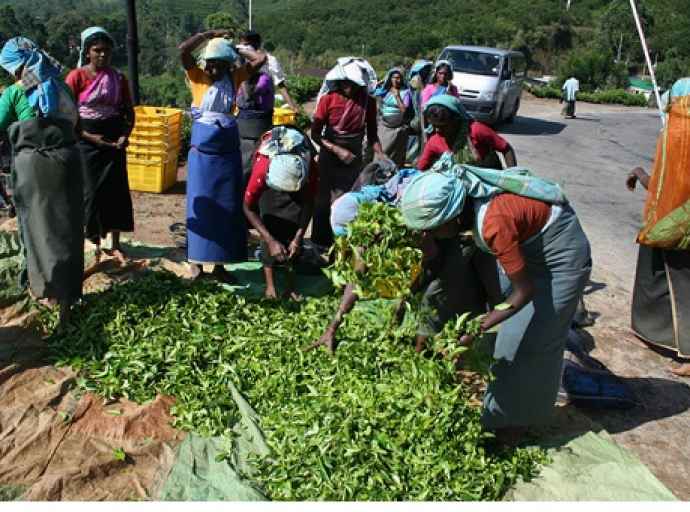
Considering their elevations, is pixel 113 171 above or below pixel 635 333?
above

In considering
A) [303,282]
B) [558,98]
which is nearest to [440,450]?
[303,282]

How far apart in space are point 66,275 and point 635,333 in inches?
A: 159

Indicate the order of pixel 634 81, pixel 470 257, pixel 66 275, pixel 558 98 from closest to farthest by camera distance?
pixel 470 257
pixel 66 275
pixel 558 98
pixel 634 81

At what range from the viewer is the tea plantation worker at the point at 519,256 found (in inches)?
124

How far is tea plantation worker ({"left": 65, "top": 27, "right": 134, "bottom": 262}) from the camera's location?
530 centimetres

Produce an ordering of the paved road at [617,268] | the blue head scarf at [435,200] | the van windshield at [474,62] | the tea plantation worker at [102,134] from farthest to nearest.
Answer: the van windshield at [474,62] → the tea plantation worker at [102,134] → the paved road at [617,268] → the blue head scarf at [435,200]

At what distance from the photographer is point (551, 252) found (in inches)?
134

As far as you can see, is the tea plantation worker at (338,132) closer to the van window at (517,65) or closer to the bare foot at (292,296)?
the bare foot at (292,296)

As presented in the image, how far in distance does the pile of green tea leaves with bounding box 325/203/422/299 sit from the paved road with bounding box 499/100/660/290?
3.60 m

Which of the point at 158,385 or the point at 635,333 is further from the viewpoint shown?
the point at 635,333

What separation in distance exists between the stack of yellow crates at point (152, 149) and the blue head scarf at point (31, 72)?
12.5 ft

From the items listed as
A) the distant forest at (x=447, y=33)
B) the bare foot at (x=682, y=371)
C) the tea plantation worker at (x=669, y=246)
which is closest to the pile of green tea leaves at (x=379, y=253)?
the tea plantation worker at (x=669, y=246)

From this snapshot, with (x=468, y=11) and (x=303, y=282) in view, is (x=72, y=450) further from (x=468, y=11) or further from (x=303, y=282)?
(x=468, y=11)

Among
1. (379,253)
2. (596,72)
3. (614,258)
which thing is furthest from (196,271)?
(596,72)
